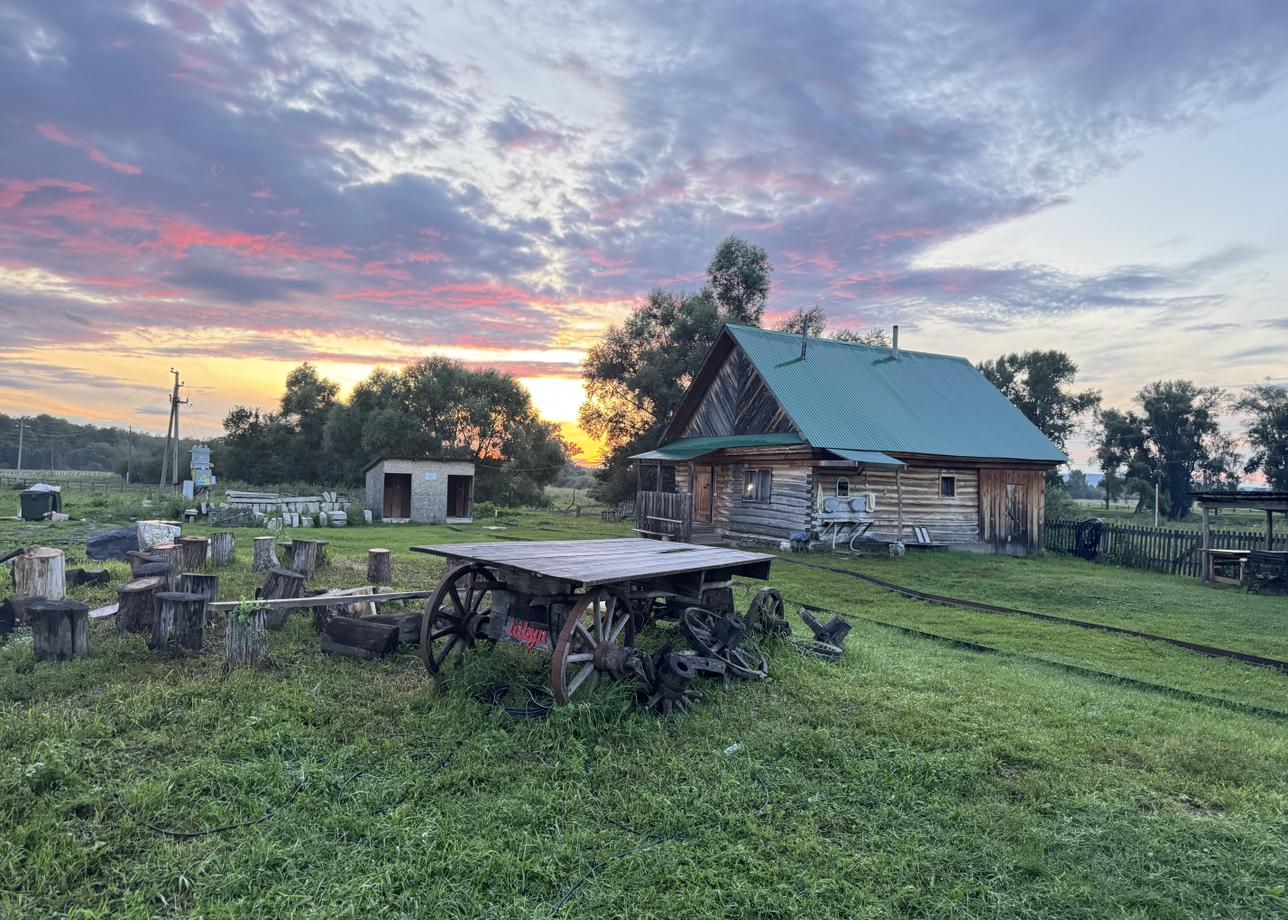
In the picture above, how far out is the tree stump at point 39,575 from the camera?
8.90 m

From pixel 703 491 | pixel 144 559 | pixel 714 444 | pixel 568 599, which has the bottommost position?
pixel 144 559

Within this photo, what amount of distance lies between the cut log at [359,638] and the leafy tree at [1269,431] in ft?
228

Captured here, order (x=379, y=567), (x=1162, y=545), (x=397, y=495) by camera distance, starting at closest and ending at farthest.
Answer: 1. (x=379, y=567)
2. (x=1162, y=545)
3. (x=397, y=495)

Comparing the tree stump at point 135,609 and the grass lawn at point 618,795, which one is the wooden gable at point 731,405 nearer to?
the grass lawn at point 618,795

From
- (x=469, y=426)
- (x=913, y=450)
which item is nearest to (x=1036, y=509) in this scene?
(x=913, y=450)

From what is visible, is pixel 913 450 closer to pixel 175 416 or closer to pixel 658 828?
pixel 658 828

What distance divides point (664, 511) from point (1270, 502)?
15.4 meters

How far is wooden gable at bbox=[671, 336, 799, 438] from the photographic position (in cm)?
2348

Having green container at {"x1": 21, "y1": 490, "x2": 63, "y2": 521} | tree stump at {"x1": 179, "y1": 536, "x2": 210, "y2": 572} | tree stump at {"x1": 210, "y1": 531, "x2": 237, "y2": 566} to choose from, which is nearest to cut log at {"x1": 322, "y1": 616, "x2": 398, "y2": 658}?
tree stump at {"x1": 179, "y1": 536, "x2": 210, "y2": 572}

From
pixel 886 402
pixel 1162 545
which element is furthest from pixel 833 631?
pixel 886 402

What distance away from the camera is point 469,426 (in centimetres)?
4406

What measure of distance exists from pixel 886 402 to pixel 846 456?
559 cm

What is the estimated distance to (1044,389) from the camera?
51500 mm

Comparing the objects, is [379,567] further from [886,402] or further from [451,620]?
[886,402]
